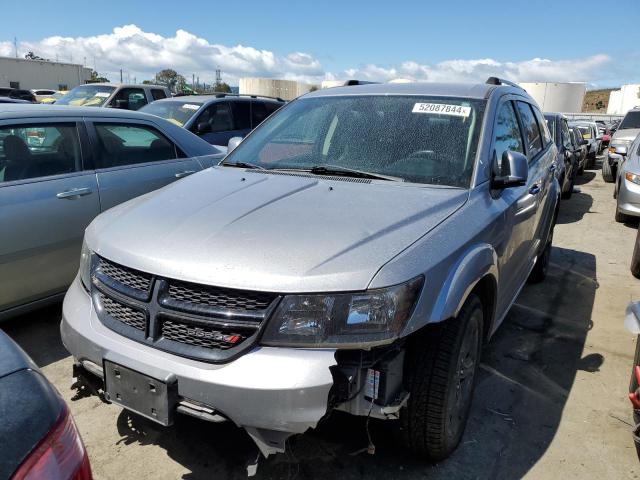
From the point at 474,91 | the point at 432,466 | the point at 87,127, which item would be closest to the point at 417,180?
the point at 474,91

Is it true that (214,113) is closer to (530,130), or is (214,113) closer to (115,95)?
(115,95)

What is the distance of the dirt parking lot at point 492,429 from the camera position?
250cm

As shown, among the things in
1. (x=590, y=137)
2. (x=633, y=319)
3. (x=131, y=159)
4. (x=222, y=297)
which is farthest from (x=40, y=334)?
(x=590, y=137)

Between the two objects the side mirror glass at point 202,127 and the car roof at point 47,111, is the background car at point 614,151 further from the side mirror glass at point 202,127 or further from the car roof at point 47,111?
the car roof at point 47,111

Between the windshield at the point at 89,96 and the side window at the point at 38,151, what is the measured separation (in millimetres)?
8520

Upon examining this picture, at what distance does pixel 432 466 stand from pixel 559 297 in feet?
10.1

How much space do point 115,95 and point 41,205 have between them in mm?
8861

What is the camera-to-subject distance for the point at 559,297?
195 inches

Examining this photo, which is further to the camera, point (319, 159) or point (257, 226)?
point (319, 159)

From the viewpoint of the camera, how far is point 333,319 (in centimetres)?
193

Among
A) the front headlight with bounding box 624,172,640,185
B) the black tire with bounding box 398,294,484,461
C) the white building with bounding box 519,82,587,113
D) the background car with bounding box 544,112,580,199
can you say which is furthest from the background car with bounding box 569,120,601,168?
the white building with bounding box 519,82,587,113

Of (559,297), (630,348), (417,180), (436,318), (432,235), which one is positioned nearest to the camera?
(436,318)

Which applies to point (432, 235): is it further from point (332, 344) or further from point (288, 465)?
point (288, 465)

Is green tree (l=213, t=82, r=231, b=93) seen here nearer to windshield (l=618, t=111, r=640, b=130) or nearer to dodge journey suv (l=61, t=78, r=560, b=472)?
windshield (l=618, t=111, r=640, b=130)
